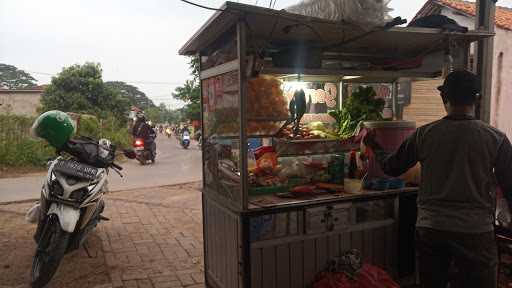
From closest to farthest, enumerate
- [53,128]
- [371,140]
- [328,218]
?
[328,218]
[371,140]
[53,128]

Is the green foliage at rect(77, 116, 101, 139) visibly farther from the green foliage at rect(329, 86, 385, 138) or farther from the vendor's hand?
the vendor's hand

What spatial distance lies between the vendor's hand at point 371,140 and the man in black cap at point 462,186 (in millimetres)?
828

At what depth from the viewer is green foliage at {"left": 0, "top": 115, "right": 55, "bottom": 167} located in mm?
11500

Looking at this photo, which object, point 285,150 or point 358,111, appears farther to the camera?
point 358,111

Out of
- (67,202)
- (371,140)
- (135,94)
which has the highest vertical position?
(135,94)

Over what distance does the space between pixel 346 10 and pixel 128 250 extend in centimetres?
367

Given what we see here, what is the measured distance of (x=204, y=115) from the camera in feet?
11.8

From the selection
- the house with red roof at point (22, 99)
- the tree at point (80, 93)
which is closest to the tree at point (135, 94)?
the house with red roof at point (22, 99)

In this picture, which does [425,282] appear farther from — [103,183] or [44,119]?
[44,119]

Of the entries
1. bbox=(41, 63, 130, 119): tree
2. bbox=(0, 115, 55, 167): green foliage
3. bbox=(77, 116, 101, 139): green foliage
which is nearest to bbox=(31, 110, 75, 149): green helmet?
bbox=(0, 115, 55, 167): green foliage

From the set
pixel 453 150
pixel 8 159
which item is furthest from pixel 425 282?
pixel 8 159

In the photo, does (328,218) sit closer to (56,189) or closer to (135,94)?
(56,189)

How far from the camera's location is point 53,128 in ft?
13.3

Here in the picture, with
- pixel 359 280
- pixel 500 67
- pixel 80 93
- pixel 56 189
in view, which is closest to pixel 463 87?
pixel 359 280
